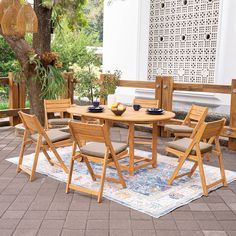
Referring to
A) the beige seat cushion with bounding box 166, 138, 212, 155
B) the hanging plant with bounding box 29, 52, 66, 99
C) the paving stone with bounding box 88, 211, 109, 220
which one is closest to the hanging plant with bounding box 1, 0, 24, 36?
the hanging plant with bounding box 29, 52, 66, 99

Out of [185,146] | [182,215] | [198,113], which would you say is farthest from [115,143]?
[198,113]

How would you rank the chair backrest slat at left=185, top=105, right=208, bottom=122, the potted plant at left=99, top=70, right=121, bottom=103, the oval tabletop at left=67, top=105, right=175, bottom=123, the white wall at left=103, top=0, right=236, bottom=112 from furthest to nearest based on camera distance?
the white wall at left=103, top=0, right=236, bottom=112
the potted plant at left=99, top=70, right=121, bottom=103
the chair backrest slat at left=185, top=105, right=208, bottom=122
the oval tabletop at left=67, top=105, right=175, bottom=123

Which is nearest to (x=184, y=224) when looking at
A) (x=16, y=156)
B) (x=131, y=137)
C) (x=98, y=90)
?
(x=131, y=137)

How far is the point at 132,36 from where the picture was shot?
31.4 feet

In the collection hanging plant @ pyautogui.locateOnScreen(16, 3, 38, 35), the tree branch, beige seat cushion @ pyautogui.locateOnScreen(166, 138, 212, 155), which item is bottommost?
beige seat cushion @ pyautogui.locateOnScreen(166, 138, 212, 155)

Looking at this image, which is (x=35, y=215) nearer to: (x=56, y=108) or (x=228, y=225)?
(x=228, y=225)

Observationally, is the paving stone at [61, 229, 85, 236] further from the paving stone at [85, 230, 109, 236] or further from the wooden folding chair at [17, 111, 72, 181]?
the wooden folding chair at [17, 111, 72, 181]

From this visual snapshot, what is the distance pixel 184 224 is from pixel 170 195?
65 centimetres

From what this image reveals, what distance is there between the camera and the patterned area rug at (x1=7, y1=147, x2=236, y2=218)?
3469mm

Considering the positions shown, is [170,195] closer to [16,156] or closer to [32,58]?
[16,156]

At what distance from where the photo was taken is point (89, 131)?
11.2 feet

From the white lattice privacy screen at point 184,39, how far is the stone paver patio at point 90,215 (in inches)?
194

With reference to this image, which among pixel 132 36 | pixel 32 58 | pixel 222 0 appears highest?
pixel 222 0

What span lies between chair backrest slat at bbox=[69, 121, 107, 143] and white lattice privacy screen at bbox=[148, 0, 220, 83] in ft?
18.1
